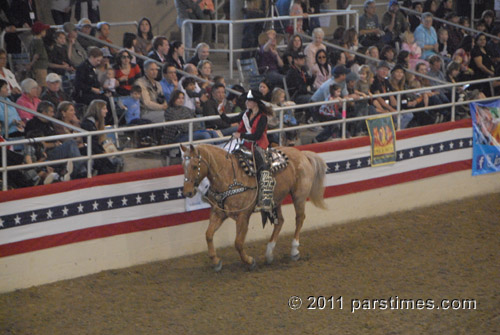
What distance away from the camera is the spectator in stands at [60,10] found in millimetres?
15953

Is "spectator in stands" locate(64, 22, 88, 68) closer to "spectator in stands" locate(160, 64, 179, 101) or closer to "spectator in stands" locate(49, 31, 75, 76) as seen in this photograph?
"spectator in stands" locate(49, 31, 75, 76)

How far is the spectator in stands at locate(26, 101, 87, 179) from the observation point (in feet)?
34.4

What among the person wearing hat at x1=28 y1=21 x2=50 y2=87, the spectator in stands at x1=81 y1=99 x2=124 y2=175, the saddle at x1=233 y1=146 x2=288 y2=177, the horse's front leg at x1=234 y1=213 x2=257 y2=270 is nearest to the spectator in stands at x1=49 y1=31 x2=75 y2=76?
the person wearing hat at x1=28 y1=21 x2=50 y2=87

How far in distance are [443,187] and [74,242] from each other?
288 inches

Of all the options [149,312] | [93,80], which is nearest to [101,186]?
[149,312]

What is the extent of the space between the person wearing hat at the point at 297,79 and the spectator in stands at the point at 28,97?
16.3ft

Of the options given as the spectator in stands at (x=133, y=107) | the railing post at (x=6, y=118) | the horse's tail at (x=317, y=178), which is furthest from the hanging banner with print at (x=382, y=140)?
the railing post at (x=6, y=118)

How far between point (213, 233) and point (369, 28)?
33.0ft

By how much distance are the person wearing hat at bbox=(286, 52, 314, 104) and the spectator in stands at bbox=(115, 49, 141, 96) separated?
2967 millimetres

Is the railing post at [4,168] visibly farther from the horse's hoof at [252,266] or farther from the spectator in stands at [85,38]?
the spectator in stands at [85,38]

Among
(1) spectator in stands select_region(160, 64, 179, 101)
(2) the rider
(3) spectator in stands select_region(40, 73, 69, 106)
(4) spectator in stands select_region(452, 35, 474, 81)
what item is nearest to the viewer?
(2) the rider

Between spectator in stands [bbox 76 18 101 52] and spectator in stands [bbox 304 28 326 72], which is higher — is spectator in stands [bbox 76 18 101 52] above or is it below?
above

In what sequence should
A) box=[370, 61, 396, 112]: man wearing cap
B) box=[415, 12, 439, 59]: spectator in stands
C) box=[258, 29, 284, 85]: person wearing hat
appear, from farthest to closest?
box=[415, 12, 439, 59]: spectator in stands < box=[258, 29, 284, 85]: person wearing hat < box=[370, 61, 396, 112]: man wearing cap

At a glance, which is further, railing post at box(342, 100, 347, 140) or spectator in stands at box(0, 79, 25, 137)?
railing post at box(342, 100, 347, 140)
